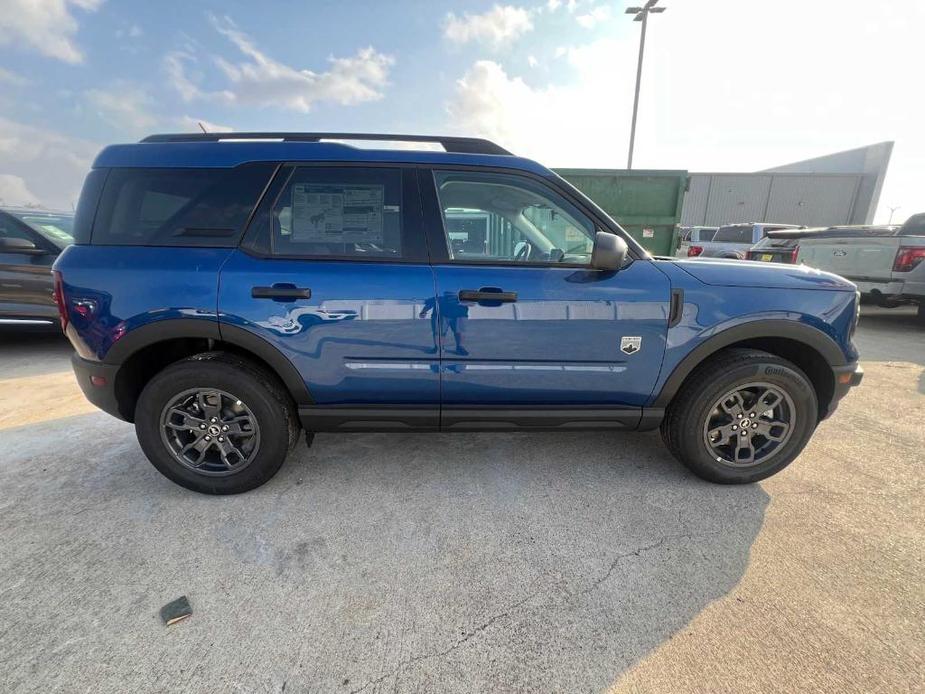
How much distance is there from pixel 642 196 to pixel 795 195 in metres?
28.8

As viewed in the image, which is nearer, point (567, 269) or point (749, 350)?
point (567, 269)

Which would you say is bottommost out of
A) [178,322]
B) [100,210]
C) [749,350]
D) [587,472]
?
[587,472]

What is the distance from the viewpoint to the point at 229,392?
7.73 ft

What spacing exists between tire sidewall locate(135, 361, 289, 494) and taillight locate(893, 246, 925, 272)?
892 centimetres

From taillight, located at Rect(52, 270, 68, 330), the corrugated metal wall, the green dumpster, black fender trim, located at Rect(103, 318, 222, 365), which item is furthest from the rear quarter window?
the corrugated metal wall

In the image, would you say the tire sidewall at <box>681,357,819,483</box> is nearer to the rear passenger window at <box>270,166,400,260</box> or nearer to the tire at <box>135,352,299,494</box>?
the rear passenger window at <box>270,166,400,260</box>

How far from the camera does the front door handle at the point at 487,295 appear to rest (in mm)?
2260

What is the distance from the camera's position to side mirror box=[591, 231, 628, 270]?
83.2 inches

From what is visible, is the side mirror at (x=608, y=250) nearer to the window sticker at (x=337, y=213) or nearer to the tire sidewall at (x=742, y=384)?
the tire sidewall at (x=742, y=384)

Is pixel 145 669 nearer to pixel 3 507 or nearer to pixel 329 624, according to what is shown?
pixel 329 624

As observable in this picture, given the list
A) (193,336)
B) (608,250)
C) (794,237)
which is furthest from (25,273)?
(794,237)

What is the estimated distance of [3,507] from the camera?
237 cm

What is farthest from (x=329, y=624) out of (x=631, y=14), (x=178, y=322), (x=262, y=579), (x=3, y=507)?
(x=631, y=14)

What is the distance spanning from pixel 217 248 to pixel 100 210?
0.68 meters
